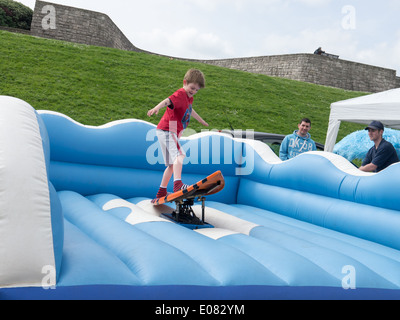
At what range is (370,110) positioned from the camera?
695cm

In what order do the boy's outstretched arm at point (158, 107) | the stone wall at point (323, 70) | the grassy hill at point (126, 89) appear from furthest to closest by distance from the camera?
the stone wall at point (323, 70) → the grassy hill at point (126, 89) → the boy's outstretched arm at point (158, 107)

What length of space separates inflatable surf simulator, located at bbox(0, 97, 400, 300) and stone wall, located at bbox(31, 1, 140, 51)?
15.6 metres

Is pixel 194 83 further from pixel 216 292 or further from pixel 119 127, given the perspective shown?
pixel 216 292

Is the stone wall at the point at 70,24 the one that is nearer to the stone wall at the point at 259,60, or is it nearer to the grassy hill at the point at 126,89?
the stone wall at the point at 259,60

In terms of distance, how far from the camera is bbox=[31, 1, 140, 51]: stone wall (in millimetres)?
17453

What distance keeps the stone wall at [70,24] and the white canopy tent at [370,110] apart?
13.7 metres

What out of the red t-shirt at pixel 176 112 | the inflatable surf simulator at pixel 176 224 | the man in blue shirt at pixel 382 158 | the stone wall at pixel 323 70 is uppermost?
the stone wall at pixel 323 70

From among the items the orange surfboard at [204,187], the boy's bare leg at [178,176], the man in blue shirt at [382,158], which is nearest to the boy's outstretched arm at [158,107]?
the boy's bare leg at [178,176]

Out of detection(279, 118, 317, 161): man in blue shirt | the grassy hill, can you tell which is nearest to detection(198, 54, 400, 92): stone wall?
the grassy hill

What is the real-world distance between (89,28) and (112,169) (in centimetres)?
1612

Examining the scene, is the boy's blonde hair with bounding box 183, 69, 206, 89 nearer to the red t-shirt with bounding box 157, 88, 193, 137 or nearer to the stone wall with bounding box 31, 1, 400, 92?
the red t-shirt with bounding box 157, 88, 193, 137

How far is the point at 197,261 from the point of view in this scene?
1908 mm

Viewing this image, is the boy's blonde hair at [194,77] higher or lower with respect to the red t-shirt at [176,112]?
higher

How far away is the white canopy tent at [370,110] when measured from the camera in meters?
6.54
